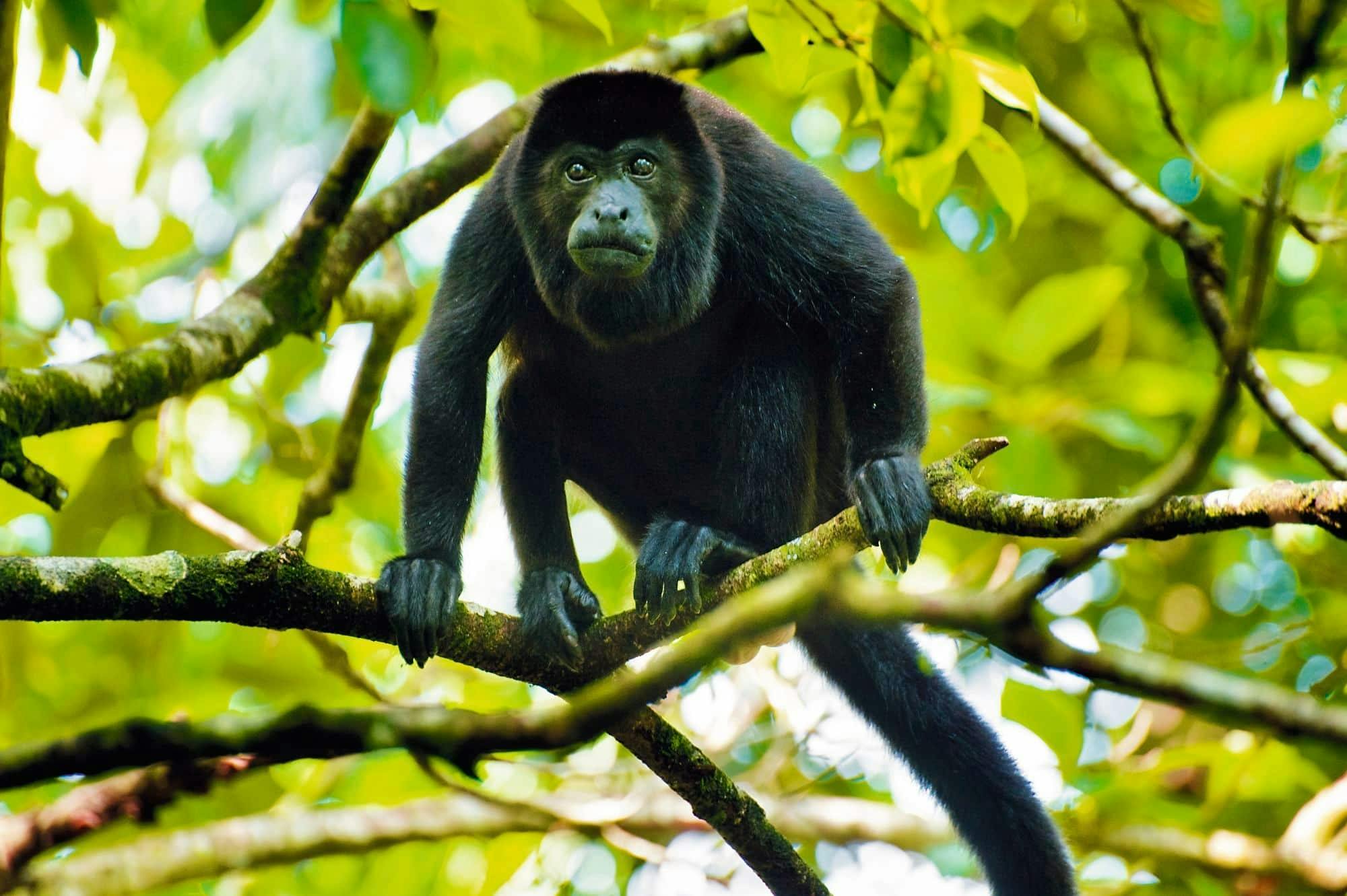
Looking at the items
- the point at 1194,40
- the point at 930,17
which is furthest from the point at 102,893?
the point at 1194,40

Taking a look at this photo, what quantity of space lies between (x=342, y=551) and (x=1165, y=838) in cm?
304

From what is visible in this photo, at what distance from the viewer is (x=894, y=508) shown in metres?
2.75

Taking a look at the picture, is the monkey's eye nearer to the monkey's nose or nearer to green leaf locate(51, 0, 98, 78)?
the monkey's nose

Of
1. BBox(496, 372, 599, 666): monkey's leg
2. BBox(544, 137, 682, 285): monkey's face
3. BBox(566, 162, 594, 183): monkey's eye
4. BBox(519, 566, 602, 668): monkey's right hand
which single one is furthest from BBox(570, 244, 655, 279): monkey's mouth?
BBox(519, 566, 602, 668): monkey's right hand

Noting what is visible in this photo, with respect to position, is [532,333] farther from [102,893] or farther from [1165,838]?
[1165,838]

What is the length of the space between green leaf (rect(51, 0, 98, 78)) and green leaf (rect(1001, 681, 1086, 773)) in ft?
8.49

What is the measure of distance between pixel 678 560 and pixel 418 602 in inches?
25.7

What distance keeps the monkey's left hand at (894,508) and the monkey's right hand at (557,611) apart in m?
0.68

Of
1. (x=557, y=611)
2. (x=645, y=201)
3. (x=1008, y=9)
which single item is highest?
(x=645, y=201)

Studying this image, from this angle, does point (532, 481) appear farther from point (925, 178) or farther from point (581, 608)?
point (925, 178)

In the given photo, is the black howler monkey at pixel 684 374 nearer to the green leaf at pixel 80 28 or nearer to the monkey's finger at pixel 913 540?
the monkey's finger at pixel 913 540

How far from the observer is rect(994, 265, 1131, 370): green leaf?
11.0ft

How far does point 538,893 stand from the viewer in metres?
4.05

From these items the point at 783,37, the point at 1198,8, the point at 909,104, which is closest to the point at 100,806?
the point at 783,37
